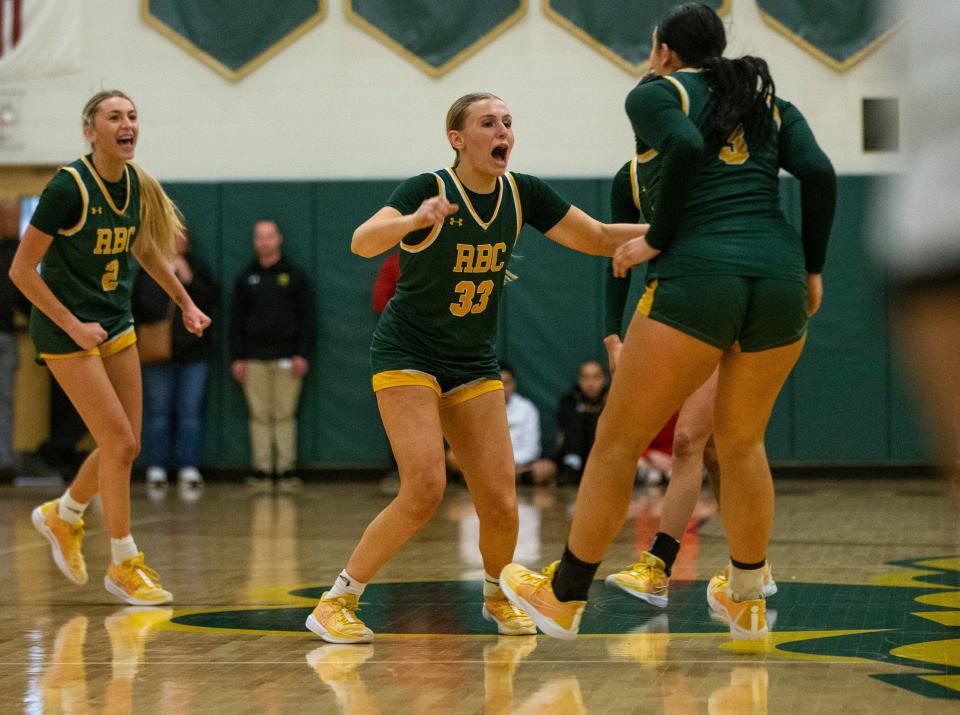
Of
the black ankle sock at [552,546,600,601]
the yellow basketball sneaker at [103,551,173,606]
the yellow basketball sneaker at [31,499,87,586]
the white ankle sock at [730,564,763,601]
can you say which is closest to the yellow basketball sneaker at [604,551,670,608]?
the white ankle sock at [730,564,763,601]

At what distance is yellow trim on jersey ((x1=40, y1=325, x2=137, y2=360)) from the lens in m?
5.75

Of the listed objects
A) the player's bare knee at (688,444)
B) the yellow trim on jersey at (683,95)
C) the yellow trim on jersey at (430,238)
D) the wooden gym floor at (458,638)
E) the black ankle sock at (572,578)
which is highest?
the yellow trim on jersey at (683,95)

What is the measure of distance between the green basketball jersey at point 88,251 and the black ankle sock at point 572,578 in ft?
8.31

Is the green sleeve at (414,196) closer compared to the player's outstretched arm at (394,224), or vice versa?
the player's outstretched arm at (394,224)

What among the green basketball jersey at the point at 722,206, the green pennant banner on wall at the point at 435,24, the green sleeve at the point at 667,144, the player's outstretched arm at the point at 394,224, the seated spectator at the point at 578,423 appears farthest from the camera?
the green pennant banner on wall at the point at 435,24

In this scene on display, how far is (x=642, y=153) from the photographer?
4.52 meters

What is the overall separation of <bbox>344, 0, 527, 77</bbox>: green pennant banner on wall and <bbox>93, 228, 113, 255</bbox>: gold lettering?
297 inches

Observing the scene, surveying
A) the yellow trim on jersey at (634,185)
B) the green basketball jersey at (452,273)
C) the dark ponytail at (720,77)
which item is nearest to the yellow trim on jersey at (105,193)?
the green basketball jersey at (452,273)

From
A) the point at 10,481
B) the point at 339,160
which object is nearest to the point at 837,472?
the point at 339,160

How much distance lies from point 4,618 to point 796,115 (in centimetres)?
357

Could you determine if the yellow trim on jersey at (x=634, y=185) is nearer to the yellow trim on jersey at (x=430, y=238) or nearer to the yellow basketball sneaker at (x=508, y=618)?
the yellow trim on jersey at (x=430, y=238)

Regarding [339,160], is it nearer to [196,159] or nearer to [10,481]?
[196,159]

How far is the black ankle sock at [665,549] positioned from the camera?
5.44 metres

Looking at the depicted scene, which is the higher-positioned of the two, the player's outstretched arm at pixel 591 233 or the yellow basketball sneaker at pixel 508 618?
the player's outstretched arm at pixel 591 233
